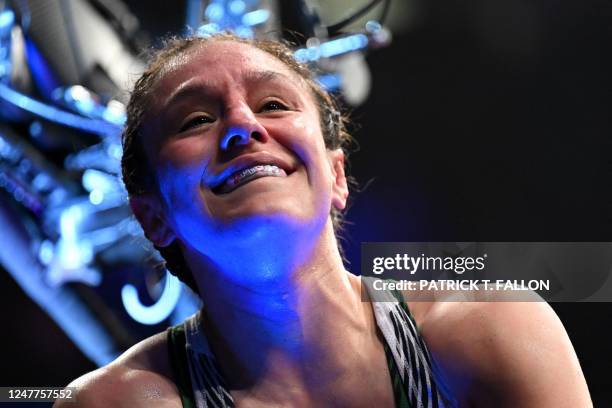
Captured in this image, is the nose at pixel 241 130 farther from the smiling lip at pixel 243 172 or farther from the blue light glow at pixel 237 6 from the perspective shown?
the blue light glow at pixel 237 6

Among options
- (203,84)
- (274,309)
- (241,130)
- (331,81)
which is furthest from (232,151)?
(331,81)

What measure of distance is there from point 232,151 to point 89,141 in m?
0.90

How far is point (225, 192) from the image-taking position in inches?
40.6

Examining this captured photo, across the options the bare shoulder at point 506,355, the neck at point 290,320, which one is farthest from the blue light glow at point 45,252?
the bare shoulder at point 506,355

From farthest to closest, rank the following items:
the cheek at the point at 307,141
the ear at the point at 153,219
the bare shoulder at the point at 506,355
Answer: the ear at the point at 153,219 < the cheek at the point at 307,141 < the bare shoulder at the point at 506,355

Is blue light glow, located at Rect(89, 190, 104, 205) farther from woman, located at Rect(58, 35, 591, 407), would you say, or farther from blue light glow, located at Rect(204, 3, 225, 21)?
woman, located at Rect(58, 35, 591, 407)

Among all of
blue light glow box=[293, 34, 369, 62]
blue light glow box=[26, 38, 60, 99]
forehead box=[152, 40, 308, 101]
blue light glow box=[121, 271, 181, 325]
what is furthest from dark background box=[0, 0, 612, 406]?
forehead box=[152, 40, 308, 101]

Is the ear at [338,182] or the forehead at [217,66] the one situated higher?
the forehead at [217,66]

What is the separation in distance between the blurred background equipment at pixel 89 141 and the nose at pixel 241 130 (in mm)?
797

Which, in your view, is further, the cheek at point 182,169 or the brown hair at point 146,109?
the brown hair at point 146,109

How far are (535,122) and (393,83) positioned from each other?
384 mm

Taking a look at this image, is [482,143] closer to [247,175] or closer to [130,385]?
[247,175]

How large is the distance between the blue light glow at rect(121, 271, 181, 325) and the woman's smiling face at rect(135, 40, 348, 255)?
2.03 ft

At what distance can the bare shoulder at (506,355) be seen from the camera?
971mm
